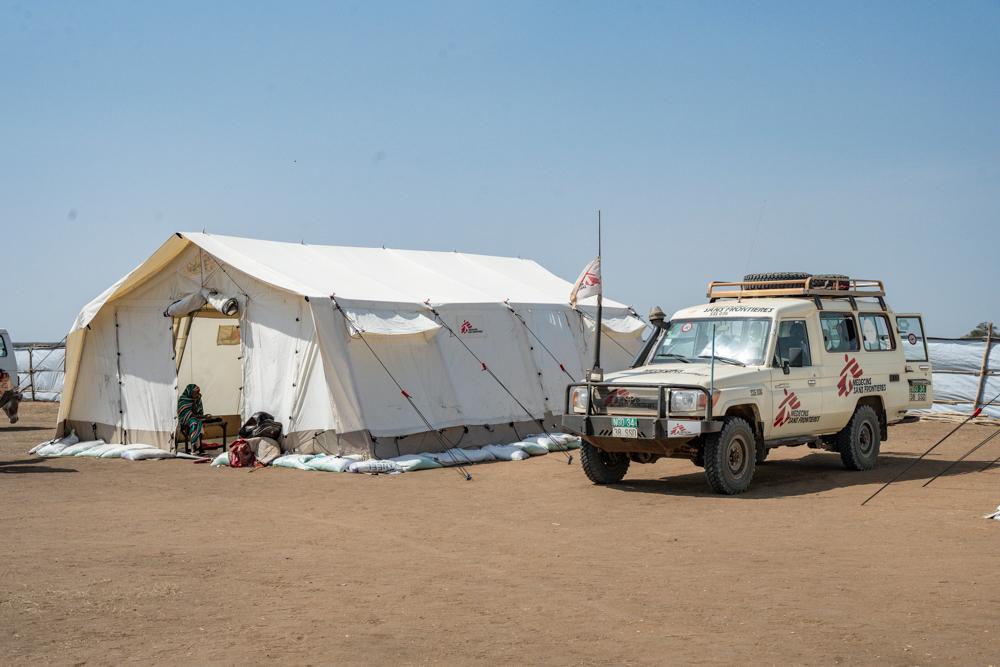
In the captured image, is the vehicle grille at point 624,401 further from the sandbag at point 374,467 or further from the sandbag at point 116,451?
the sandbag at point 116,451

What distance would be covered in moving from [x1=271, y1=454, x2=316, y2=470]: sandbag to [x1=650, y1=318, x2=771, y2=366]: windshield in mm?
5184

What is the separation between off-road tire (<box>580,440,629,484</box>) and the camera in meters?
13.0

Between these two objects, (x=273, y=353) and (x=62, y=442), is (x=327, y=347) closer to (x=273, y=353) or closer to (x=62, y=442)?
(x=273, y=353)

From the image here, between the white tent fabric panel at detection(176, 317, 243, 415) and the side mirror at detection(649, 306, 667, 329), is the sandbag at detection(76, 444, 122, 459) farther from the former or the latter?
the side mirror at detection(649, 306, 667, 329)

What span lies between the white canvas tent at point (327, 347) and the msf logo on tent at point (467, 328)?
0.02 metres

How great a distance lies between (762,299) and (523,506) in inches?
162

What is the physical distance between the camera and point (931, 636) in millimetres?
6168

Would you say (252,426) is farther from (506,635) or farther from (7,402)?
(506,635)

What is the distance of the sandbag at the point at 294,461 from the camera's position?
1514 centimetres

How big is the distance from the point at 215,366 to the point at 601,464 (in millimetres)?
9362

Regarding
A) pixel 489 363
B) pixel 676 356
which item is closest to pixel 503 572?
pixel 676 356

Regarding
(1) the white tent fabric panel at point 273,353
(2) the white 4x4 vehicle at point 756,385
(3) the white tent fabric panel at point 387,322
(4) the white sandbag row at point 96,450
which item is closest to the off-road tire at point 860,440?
(2) the white 4x4 vehicle at point 756,385

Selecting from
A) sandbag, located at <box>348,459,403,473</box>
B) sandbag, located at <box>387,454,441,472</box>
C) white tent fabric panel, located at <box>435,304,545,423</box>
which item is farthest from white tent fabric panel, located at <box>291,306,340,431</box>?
white tent fabric panel, located at <box>435,304,545,423</box>

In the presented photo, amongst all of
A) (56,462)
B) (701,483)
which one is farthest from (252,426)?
(701,483)
